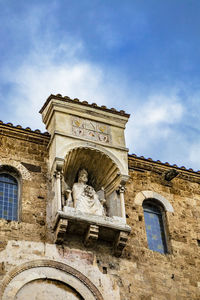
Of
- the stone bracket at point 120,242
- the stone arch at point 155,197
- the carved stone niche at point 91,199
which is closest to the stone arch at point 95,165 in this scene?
the carved stone niche at point 91,199

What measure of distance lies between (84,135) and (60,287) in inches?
206

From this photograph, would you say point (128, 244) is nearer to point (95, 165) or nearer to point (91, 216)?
point (91, 216)

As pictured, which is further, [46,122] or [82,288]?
Answer: [46,122]

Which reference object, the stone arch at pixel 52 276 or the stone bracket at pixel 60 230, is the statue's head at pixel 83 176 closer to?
the stone bracket at pixel 60 230

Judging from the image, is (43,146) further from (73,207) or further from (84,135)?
(73,207)

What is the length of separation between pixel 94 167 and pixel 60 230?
10.5 ft

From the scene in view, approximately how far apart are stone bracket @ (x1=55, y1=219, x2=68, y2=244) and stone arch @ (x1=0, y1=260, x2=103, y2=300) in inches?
28.2

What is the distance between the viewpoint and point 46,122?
22.0 metres

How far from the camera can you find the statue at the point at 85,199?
64.6 ft

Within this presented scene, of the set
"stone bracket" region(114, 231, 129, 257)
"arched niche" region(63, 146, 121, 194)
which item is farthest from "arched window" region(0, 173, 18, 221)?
"stone bracket" region(114, 231, 129, 257)

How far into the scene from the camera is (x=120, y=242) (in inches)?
757

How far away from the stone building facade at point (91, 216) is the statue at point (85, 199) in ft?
0.22

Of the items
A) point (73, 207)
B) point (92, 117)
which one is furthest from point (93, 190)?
point (92, 117)

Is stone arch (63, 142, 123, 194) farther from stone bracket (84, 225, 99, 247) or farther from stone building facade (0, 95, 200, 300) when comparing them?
stone bracket (84, 225, 99, 247)
